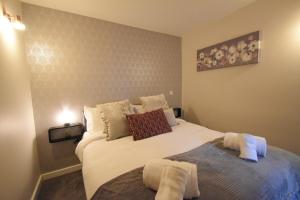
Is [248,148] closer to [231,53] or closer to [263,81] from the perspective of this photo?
[263,81]

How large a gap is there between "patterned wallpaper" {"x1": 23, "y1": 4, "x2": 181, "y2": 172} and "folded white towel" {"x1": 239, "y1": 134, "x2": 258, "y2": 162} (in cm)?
191

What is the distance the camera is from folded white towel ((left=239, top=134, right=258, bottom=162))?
3.98 feet

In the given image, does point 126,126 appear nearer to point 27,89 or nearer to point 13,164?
point 13,164

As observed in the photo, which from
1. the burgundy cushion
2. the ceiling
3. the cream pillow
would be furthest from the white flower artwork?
the cream pillow

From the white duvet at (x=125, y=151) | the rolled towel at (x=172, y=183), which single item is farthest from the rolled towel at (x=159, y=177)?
the white duvet at (x=125, y=151)

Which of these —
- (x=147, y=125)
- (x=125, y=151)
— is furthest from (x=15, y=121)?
(x=147, y=125)

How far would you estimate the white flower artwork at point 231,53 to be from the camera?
6.90 ft

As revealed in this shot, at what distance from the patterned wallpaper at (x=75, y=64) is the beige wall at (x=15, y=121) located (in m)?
0.17

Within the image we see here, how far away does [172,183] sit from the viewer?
0.83 meters

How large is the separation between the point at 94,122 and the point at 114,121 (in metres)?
0.41

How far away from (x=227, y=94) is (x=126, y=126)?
178 centimetres

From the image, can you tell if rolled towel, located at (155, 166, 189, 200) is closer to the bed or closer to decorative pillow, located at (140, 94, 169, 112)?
the bed

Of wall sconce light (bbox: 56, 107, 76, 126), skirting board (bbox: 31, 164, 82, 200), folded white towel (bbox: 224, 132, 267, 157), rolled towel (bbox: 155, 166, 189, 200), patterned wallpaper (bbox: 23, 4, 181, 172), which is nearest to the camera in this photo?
rolled towel (bbox: 155, 166, 189, 200)

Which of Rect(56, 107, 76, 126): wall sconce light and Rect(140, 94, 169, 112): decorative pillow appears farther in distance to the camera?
Rect(140, 94, 169, 112): decorative pillow
